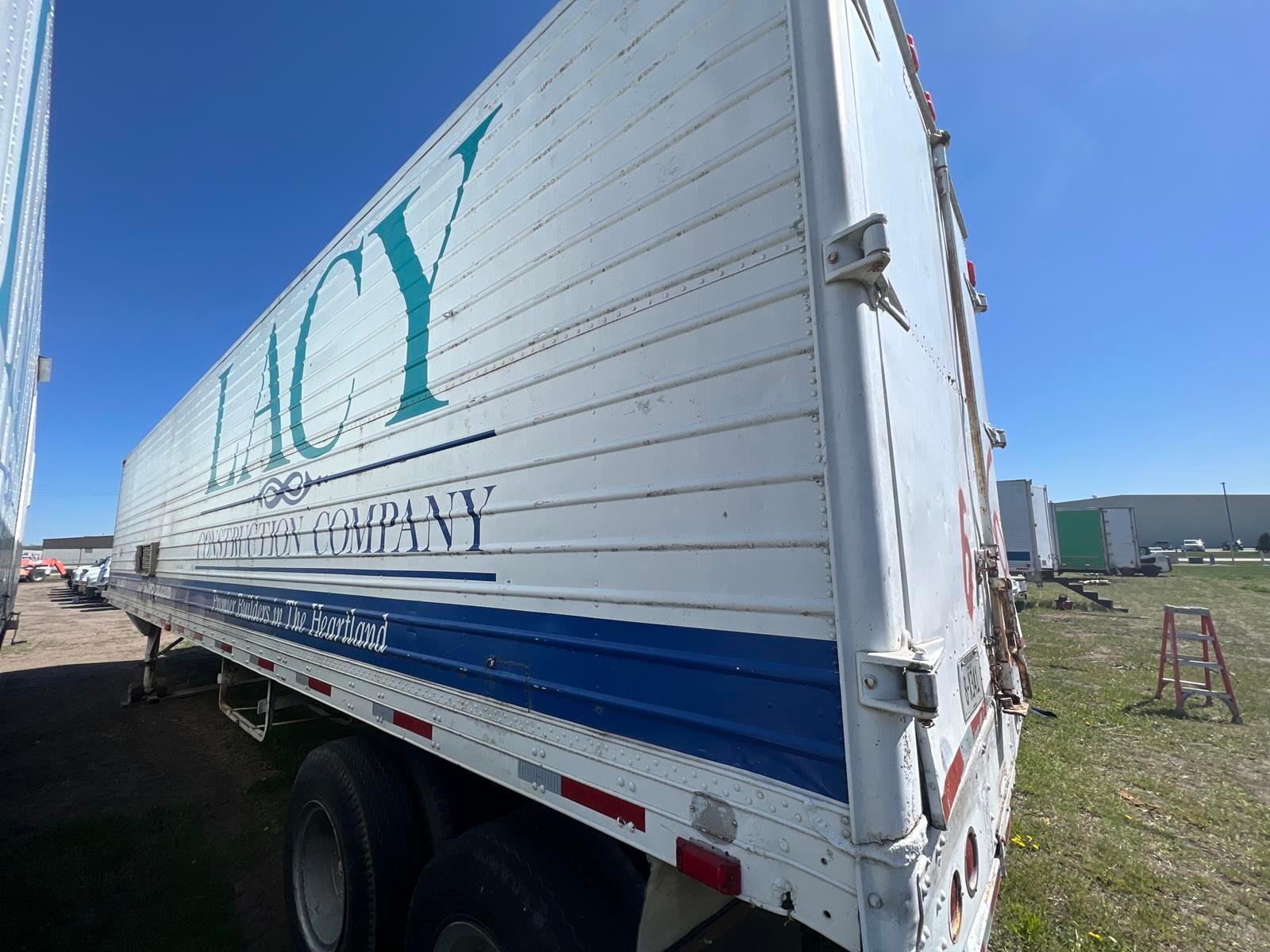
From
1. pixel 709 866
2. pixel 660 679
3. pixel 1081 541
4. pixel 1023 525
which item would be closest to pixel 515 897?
pixel 709 866

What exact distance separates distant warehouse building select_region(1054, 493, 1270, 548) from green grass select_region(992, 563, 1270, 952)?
57.7m

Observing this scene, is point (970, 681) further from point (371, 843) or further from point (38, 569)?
point (38, 569)

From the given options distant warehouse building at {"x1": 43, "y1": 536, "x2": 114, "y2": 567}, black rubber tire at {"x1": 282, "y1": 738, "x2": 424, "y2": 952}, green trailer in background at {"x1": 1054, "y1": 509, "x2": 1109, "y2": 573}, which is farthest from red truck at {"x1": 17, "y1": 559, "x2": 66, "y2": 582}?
green trailer in background at {"x1": 1054, "y1": 509, "x2": 1109, "y2": 573}

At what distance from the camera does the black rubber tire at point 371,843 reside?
2.46m

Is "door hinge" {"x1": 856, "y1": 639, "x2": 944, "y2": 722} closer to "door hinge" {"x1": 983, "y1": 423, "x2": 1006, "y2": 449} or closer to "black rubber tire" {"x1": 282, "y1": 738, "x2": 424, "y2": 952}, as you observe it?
"black rubber tire" {"x1": 282, "y1": 738, "x2": 424, "y2": 952}

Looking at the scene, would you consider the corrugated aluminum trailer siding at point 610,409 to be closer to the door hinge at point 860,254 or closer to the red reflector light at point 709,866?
the door hinge at point 860,254

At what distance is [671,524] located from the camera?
1637mm

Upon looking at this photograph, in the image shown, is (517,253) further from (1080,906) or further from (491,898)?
(1080,906)

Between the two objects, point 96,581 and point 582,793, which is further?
point 96,581

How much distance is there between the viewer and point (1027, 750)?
5.27m

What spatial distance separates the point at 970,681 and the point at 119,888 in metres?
5.17

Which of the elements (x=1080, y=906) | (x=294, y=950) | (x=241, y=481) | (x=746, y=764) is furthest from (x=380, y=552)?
(x=1080, y=906)

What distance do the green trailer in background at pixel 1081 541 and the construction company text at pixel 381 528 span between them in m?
27.2

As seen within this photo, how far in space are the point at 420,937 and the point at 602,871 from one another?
82 cm
